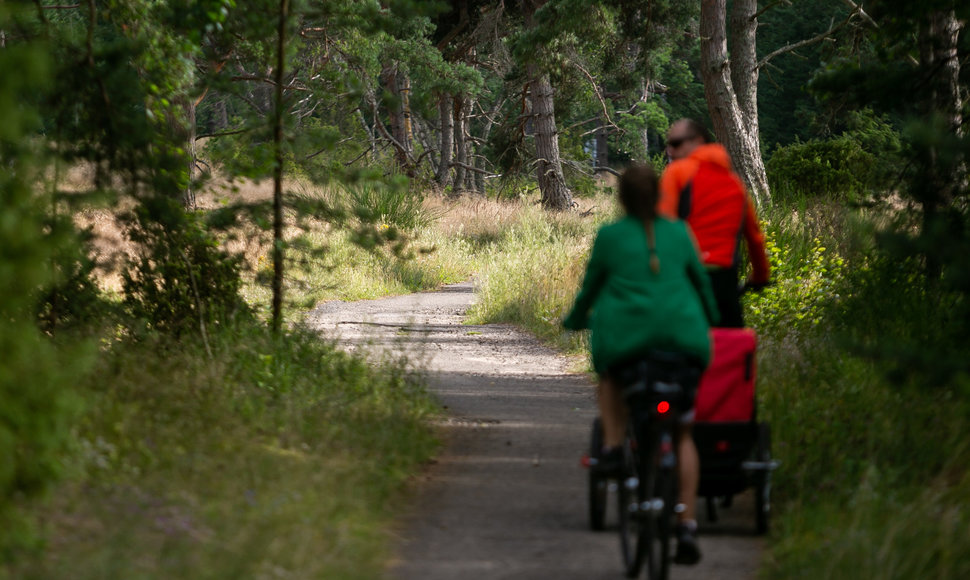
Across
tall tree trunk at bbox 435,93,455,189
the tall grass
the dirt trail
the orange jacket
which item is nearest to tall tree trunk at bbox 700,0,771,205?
the tall grass

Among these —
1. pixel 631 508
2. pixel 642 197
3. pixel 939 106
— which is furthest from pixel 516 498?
pixel 939 106

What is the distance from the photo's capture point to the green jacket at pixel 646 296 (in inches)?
193

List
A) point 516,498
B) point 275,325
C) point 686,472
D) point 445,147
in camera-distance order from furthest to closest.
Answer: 1. point 445,147
2. point 275,325
3. point 516,498
4. point 686,472

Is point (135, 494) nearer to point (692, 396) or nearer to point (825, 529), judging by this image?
point (692, 396)

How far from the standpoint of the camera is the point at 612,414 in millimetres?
5398

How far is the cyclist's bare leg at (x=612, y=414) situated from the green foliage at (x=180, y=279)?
4.26 meters

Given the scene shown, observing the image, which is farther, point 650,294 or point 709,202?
point 709,202

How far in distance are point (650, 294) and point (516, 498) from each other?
8.33 feet

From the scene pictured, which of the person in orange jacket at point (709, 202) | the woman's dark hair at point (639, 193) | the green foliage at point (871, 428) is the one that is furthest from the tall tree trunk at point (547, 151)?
the woman's dark hair at point (639, 193)

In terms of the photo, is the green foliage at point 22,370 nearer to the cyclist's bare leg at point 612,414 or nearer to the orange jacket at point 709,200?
the cyclist's bare leg at point 612,414

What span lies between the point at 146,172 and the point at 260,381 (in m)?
1.58

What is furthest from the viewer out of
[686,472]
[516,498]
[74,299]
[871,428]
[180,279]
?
[180,279]

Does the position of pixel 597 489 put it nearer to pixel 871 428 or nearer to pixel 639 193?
pixel 871 428

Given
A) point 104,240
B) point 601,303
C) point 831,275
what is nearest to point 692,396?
point 601,303
